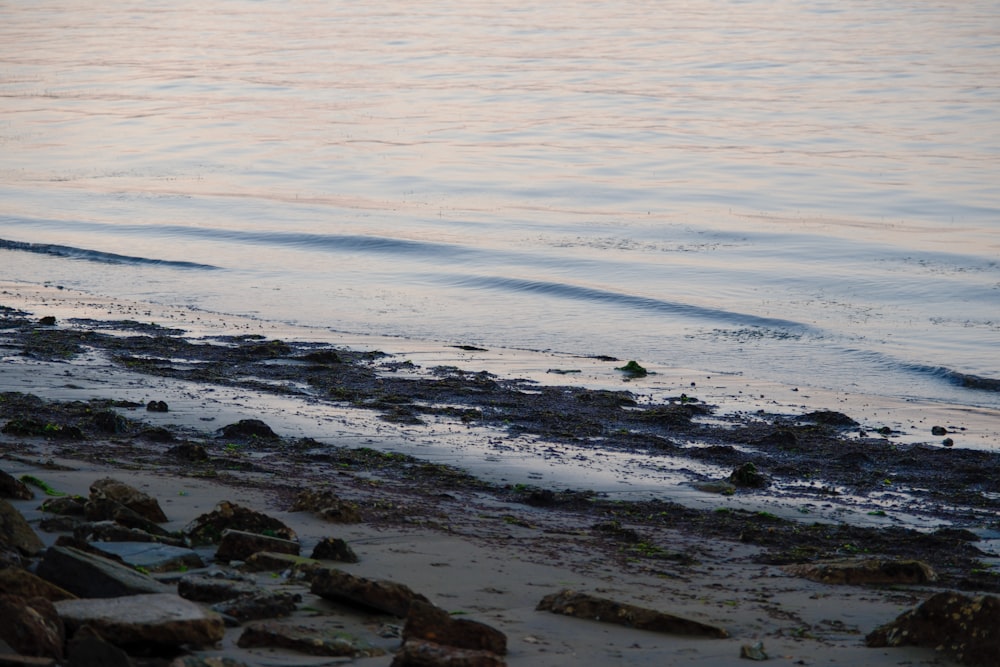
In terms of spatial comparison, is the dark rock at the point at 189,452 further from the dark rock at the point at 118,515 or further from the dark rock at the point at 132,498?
the dark rock at the point at 118,515

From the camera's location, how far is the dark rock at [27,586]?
356cm

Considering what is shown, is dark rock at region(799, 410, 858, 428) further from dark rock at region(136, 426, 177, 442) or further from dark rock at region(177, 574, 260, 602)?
dark rock at region(177, 574, 260, 602)

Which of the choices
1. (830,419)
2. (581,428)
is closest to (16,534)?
(581,428)

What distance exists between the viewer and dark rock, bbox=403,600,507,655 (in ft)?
12.4

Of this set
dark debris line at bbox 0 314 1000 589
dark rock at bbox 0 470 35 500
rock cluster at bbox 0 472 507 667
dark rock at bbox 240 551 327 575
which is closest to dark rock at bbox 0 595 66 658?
rock cluster at bbox 0 472 507 667

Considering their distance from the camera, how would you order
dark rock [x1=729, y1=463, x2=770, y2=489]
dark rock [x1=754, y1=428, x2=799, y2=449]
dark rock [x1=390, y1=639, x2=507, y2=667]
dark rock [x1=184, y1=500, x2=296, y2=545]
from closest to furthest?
dark rock [x1=390, y1=639, x2=507, y2=667], dark rock [x1=184, y1=500, x2=296, y2=545], dark rock [x1=729, y1=463, x2=770, y2=489], dark rock [x1=754, y1=428, x2=799, y2=449]

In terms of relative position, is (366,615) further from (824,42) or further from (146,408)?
(824,42)

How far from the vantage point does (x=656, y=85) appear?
38906mm

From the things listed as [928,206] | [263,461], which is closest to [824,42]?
[928,206]

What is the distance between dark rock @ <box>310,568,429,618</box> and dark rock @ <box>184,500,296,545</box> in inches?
35.8

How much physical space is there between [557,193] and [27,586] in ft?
63.8

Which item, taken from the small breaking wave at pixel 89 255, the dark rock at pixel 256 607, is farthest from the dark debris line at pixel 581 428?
the small breaking wave at pixel 89 255

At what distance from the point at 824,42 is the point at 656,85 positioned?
14.2 m

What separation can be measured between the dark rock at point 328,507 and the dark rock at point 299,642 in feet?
5.75
